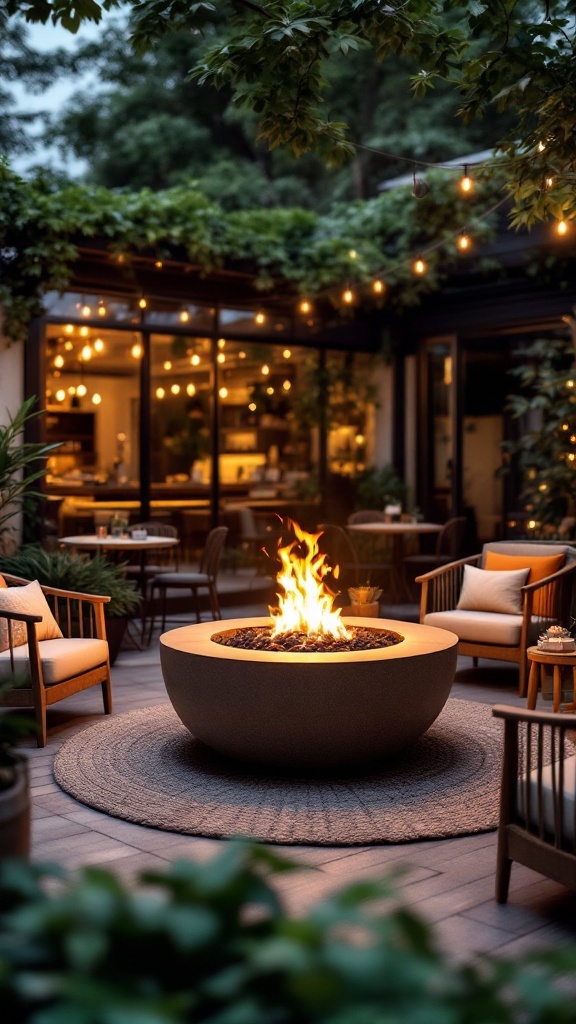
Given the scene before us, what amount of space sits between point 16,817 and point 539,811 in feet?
5.22

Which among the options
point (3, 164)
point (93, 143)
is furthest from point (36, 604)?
point (93, 143)

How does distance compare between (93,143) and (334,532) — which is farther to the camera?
(93,143)

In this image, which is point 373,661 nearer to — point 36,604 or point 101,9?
point 36,604

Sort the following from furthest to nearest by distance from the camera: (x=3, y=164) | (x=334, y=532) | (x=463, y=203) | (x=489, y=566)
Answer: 1. (x=334, y=532)
2. (x=463, y=203)
3. (x=3, y=164)
4. (x=489, y=566)

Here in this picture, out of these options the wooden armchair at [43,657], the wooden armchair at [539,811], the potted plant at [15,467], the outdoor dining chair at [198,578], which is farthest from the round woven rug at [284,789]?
the outdoor dining chair at [198,578]

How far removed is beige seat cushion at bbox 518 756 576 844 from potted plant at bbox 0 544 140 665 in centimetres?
405

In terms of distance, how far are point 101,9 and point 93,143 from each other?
45.8ft

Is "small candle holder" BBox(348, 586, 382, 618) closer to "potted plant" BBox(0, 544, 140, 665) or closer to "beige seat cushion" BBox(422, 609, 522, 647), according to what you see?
"beige seat cushion" BBox(422, 609, 522, 647)

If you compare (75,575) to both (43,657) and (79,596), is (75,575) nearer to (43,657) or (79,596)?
(79,596)

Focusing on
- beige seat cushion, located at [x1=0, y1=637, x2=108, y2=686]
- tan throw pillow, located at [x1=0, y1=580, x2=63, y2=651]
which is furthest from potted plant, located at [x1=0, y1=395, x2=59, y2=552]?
beige seat cushion, located at [x1=0, y1=637, x2=108, y2=686]

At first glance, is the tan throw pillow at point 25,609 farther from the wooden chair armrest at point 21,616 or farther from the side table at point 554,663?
the side table at point 554,663

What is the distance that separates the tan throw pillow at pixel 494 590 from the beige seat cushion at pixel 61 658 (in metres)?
2.46

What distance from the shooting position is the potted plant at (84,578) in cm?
658

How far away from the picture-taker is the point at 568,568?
6035mm
